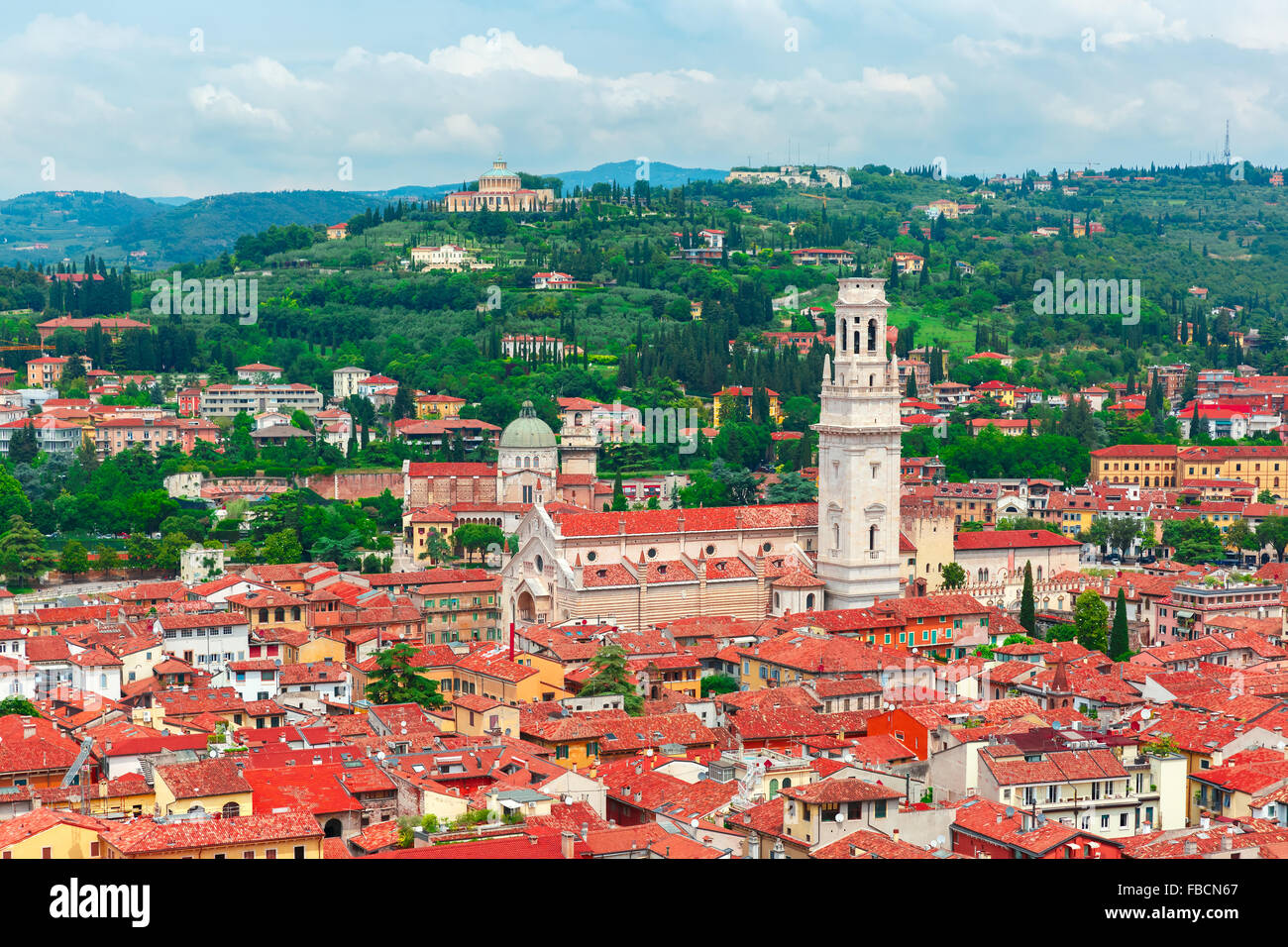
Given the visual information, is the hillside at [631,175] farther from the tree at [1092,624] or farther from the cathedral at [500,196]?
the tree at [1092,624]

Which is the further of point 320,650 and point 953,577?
point 953,577

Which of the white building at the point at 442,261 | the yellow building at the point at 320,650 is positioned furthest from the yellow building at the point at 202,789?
the white building at the point at 442,261

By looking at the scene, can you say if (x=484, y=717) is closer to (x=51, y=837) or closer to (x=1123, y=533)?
(x=51, y=837)

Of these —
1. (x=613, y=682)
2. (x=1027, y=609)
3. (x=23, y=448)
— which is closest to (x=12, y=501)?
(x=23, y=448)

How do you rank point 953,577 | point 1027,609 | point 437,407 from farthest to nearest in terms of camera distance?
point 437,407
point 953,577
point 1027,609

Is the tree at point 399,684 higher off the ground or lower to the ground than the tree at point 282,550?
lower
